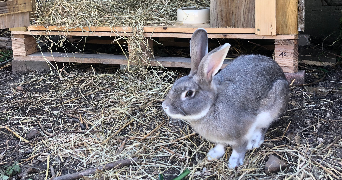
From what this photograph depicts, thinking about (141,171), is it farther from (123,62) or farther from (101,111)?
(123,62)

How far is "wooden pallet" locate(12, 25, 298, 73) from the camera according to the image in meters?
3.90

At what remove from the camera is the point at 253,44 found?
194 inches

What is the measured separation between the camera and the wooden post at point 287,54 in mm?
3861

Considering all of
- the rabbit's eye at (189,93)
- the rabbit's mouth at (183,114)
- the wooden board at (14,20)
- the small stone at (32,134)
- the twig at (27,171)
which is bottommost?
the twig at (27,171)

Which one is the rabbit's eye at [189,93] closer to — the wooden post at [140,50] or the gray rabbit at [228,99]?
the gray rabbit at [228,99]

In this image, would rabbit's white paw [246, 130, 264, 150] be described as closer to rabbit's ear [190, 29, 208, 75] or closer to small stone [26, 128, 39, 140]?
rabbit's ear [190, 29, 208, 75]

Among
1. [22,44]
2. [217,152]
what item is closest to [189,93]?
[217,152]

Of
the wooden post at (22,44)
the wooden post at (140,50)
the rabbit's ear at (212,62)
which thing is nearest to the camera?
the rabbit's ear at (212,62)

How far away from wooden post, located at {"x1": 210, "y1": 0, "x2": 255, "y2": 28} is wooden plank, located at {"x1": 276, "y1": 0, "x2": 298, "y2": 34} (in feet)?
1.08

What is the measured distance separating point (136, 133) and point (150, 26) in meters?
1.43

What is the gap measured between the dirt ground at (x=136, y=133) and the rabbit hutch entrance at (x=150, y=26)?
35cm

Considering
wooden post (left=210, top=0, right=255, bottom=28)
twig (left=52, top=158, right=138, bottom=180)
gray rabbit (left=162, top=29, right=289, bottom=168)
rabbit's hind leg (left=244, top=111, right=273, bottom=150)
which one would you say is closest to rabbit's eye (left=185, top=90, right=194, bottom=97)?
gray rabbit (left=162, top=29, right=289, bottom=168)

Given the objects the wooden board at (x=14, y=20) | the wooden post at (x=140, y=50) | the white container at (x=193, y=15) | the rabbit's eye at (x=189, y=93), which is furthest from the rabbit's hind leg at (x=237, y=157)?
the wooden board at (x=14, y=20)

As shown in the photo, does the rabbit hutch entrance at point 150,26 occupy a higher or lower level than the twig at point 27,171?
higher
